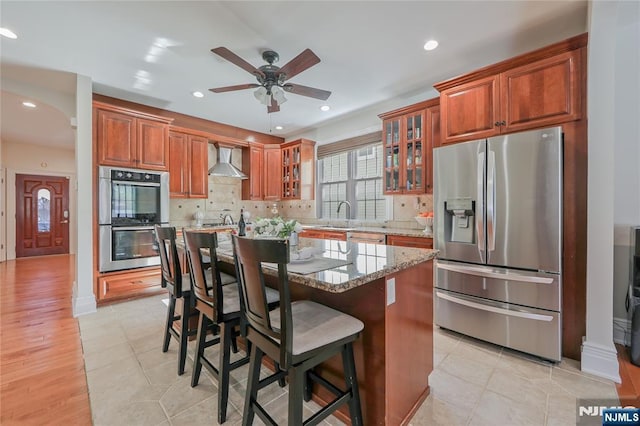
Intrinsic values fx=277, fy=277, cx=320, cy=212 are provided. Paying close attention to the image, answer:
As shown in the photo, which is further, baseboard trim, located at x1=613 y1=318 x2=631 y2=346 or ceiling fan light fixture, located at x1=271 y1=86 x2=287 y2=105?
ceiling fan light fixture, located at x1=271 y1=86 x2=287 y2=105

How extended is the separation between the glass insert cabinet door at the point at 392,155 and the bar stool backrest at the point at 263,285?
2823 millimetres

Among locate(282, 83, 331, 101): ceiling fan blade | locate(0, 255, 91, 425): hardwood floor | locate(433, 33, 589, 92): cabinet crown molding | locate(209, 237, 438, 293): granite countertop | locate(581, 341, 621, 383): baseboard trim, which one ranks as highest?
locate(433, 33, 589, 92): cabinet crown molding

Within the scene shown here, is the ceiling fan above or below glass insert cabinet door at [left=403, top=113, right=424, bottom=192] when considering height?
above

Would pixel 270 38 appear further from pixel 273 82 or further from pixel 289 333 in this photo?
pixel 289 333

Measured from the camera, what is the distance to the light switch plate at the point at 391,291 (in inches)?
55.5

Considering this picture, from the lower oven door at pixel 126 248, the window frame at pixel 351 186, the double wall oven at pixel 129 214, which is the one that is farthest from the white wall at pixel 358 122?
the lower oven door at pixel 126 248

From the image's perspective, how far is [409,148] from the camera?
141 inches

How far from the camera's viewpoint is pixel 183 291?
204 cm

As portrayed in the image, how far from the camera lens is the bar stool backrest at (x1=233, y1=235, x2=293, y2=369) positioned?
3.55ft

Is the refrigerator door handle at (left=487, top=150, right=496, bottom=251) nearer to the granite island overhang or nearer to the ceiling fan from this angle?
the granite island overhang

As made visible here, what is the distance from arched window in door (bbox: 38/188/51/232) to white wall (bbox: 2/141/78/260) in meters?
0.49

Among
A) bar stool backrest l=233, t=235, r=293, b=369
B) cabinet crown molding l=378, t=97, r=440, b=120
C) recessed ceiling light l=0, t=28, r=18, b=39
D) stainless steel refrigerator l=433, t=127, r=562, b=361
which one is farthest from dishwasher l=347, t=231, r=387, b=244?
recessed ceiling light l=0, t=28, r=18, b=39

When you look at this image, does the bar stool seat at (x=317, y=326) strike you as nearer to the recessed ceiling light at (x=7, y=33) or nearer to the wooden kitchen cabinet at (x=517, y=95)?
the wooden kitchen cabinet at (x=517, y=95)

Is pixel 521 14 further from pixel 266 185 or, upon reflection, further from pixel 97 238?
pixel 97 238
